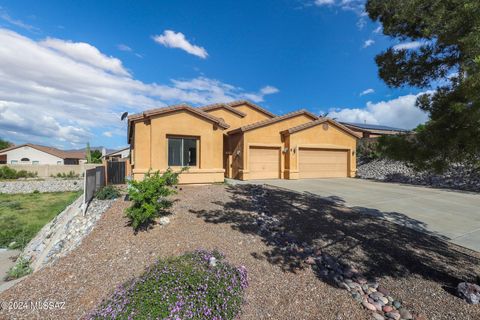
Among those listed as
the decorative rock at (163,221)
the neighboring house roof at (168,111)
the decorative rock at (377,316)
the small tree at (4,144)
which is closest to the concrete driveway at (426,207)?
the decorative rock at (377,316)

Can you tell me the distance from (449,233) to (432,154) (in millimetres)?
3398

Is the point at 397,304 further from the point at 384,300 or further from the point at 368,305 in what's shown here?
the point at 368,305

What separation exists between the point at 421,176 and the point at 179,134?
48.9ft

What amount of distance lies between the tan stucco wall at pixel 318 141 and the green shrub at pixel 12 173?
29380mm

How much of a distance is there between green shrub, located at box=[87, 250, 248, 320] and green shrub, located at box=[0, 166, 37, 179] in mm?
31391

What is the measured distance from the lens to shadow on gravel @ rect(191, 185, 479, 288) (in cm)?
459

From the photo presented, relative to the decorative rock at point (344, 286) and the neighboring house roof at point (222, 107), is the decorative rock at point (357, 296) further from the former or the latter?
the neighboring house roof at point (222, 107)

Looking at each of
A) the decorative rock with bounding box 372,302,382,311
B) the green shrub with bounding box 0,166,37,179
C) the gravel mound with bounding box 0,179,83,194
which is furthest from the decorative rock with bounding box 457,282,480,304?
the green shrub with bounding box 0,166,37,179

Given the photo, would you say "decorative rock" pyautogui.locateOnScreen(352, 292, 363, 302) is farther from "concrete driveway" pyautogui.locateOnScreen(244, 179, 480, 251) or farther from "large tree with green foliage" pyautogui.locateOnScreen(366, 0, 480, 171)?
"concrete driveway" pyautogui.locateOnScreen(244, 179, 480, 251)

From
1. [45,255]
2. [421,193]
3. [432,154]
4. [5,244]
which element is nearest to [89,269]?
[45,255]

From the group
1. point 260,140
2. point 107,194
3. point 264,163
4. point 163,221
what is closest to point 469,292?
point 163,221

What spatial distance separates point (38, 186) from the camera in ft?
73.2

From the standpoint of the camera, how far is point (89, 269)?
195 inches

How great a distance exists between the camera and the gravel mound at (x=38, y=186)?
69.4ft
